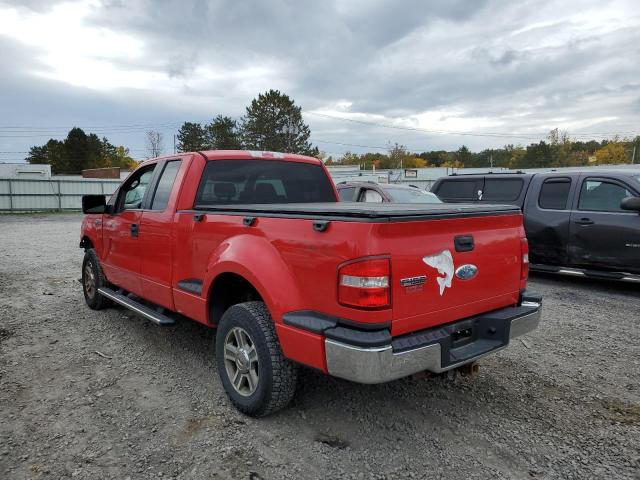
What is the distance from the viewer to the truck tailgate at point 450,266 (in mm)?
2434

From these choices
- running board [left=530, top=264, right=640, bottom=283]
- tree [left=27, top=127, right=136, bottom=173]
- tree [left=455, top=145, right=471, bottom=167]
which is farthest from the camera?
tree [left=455, top=145, right=471, bottom=167]

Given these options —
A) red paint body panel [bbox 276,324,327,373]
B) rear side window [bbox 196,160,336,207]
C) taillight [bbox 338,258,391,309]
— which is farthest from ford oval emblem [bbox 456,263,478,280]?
rear side window [bbox 196,160,336,207]

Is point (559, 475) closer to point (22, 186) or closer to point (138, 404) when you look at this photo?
point (138, 404)

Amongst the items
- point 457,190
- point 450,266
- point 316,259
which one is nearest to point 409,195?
point 457,190

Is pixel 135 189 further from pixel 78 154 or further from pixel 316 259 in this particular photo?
pixel 78 154

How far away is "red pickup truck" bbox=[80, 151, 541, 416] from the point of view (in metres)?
2.37

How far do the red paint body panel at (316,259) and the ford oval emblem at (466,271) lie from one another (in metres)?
0.03

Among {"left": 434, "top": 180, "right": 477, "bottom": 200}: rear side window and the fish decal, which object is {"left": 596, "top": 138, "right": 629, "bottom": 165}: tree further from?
the fish decal

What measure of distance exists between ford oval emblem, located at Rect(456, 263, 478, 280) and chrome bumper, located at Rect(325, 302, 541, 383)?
48 cm

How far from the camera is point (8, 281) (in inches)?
287

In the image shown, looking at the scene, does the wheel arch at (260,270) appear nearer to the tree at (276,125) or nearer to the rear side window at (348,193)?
the rear side window at (348,193)

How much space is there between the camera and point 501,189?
8195mm

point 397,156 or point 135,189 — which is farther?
point 397,156

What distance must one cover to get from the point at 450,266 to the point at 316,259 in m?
0.83
